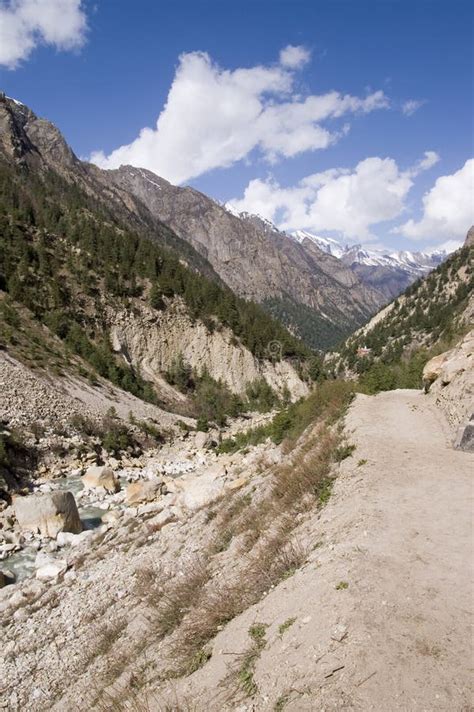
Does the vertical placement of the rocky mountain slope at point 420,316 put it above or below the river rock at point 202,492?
above

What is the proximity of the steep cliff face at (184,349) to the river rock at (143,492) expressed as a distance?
4451cm

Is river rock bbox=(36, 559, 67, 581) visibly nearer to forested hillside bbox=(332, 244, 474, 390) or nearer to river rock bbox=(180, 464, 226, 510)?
river rock bbox=(180, 464, 226, 510)

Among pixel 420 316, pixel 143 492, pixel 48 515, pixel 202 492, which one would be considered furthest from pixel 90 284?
→ pixel 420 316

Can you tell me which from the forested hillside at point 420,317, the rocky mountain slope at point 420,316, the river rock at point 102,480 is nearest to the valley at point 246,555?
the river rock at point 102,480

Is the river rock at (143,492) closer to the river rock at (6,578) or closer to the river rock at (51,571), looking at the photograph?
the river rock at (6,578)

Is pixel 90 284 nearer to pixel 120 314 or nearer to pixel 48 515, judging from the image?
pixel 120 314

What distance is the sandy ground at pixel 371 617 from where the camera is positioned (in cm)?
501

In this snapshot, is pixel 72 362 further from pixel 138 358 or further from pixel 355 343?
pixel 355 343

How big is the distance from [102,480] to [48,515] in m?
8.56

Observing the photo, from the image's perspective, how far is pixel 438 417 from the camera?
19.5 m

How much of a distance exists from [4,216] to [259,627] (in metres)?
87.0

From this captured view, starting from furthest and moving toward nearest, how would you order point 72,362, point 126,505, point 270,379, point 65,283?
point 270,379, point 65,283, point 72,362, point 126,505

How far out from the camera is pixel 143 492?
26969 millimetres

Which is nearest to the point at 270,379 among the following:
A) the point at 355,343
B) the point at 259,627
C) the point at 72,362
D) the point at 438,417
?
the point at 72,362
